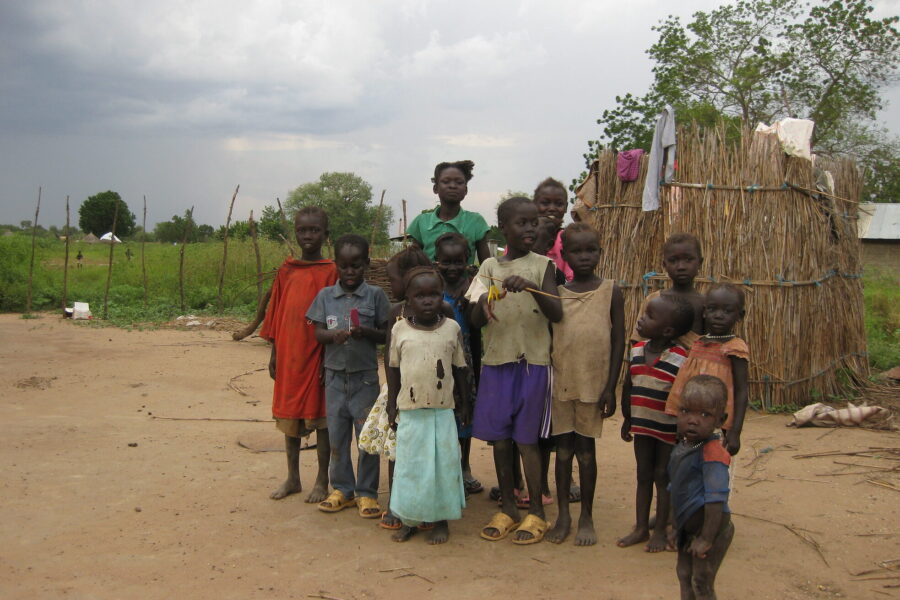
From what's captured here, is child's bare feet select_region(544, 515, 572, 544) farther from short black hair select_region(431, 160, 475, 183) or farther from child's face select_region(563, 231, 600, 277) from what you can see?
short black hair select_region(431, 160, 475, 183)

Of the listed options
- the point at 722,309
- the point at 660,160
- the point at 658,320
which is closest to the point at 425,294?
Result: the point at 658,320

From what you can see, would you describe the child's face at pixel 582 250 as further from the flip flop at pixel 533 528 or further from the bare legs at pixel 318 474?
the bare legs at pixel 318 474

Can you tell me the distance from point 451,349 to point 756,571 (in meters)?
1.60

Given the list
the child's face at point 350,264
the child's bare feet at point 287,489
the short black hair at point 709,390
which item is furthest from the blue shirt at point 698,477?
the child's bare feet at point 287,489

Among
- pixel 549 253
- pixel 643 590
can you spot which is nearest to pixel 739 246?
pixel 549 253

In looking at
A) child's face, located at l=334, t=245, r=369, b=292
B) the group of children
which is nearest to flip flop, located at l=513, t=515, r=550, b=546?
the group of children

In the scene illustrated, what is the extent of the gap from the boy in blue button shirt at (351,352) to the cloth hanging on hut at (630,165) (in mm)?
3741

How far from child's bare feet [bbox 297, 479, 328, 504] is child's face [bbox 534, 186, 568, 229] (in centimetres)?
192

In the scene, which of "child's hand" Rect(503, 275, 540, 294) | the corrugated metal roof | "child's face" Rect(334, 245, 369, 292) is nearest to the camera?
"child's hand" Rect(503, 275, 540, 294)

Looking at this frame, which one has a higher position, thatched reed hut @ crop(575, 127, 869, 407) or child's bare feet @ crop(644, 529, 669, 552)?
thatched reed hut @ crop(575, 127, 869, 407)

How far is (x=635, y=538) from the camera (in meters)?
3.19

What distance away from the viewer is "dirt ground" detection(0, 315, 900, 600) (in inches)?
109

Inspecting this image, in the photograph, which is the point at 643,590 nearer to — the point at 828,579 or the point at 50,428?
the point at 828,579

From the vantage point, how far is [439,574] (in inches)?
113
